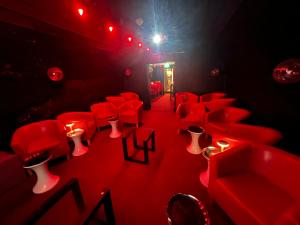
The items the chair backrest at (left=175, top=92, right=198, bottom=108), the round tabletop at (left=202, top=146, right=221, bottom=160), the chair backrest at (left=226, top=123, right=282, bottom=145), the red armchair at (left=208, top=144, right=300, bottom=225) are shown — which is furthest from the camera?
the chair backrest at (left=175, top=92, right=198, bottom=108)

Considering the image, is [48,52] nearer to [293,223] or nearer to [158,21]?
[158,21]

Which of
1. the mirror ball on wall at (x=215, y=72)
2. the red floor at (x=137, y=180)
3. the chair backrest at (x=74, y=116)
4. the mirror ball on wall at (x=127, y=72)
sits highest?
the mirror ball on wall at (x=127, y=72)

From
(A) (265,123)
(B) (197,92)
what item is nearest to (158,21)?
(B) (197,92)

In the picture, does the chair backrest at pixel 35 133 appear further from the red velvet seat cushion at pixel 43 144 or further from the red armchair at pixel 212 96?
the red armchair at pixel 212 96

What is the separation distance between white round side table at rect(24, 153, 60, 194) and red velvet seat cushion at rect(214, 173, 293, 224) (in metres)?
2.42

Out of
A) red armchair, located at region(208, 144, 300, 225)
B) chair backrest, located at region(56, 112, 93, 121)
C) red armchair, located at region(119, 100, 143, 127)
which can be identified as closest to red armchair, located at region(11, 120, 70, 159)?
chair backrest, located at region(56, 112, 93, 121)

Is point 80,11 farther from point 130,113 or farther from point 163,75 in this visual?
point 163,75

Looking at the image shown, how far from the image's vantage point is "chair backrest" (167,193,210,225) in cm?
94

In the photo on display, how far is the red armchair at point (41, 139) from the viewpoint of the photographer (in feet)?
7.57

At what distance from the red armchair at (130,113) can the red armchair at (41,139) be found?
1.72 metres

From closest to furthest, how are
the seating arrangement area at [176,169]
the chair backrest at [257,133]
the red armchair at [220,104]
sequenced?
the seating arrangement area at [176,169] → the chair backrest at [257,133] → the red armchair at [220,104]

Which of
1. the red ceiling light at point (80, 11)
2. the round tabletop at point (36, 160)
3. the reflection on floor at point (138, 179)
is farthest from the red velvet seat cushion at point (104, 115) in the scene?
the red ceiling light at point (80, 11)

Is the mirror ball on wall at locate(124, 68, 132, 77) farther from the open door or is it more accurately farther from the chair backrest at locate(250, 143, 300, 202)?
the chair backrest at locate(250, 143, 300, 202)

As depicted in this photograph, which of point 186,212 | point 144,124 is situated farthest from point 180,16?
point 186,212
